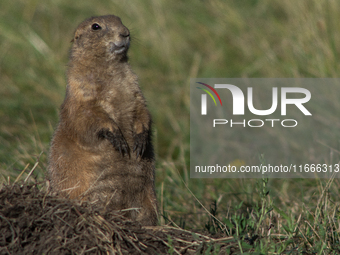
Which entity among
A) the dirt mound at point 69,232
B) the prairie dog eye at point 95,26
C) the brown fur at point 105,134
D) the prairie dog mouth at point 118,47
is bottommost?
the dirt mound at point 69,232

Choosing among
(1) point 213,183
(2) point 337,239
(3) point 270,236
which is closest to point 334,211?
(2) point 337,239

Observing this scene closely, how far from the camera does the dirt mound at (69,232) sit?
3.27 m

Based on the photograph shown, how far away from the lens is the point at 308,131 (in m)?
7.11

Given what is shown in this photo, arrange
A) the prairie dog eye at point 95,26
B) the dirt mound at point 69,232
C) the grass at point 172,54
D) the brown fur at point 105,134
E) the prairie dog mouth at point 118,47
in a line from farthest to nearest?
the grass at point 172,54, the prairie dog eye at point 95,26, the prairie dog mouth at point 118,47, the brown fur at point 105,134, the dirt mound at point 69,232

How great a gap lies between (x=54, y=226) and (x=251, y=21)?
7.13 metres

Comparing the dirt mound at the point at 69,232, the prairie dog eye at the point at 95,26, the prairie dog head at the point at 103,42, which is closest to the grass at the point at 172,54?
the prairie dog head at the point at 103,42

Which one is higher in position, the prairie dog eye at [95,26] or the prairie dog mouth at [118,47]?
the prairie dog eye at [95,26]

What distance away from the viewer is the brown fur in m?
4.19

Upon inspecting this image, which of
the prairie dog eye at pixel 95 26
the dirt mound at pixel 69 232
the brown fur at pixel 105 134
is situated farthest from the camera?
the prairie dog eye at pixel 95 26

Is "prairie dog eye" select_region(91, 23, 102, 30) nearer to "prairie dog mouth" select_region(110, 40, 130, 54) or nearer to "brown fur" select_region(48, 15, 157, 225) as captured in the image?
"brown fur" select_region(48, 15, 157, 225)

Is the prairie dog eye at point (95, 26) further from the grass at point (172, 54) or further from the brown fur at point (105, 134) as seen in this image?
the grass at point (172, 54)

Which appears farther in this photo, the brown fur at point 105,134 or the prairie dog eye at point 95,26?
the prairie dog eye at point 95,26

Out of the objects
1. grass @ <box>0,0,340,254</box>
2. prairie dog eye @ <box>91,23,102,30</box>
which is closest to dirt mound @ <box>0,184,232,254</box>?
prairie dog eye @ <box>91,23,102,30</box>

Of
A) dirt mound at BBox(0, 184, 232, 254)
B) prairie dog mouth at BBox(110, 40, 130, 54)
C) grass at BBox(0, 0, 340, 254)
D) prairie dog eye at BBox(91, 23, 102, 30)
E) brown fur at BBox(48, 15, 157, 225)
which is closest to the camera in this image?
dirt mound at BBox(0, 184, 232, 254)
